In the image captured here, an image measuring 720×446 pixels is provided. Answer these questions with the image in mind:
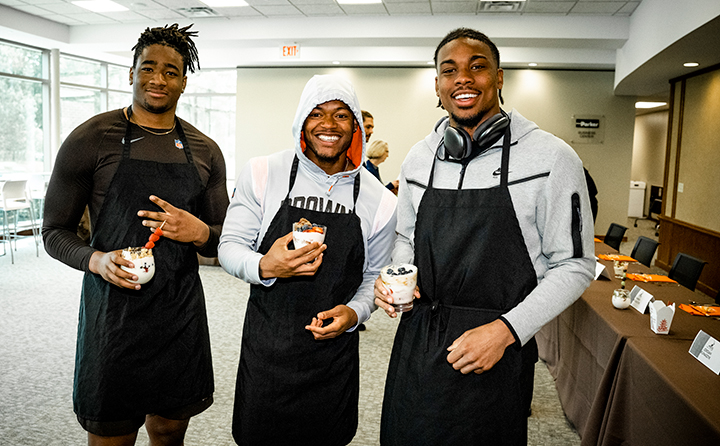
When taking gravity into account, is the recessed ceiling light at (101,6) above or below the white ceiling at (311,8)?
above

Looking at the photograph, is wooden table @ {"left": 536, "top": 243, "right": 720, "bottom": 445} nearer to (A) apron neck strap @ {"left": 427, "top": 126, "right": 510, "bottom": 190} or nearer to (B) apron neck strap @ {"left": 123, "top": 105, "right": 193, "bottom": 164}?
(A) apron neck strap @ {"left": 427, "top": 126, "right": 510, "bottom": 190}

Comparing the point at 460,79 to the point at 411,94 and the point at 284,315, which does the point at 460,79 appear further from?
the point at 411,94

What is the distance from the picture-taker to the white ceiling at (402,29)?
682 cm

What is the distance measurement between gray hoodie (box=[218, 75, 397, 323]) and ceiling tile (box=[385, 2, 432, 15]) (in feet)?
19.9

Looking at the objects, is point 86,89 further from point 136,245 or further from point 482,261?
point 482,261

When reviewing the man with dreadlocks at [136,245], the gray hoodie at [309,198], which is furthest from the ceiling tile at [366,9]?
the gray hoodie at [309,198]

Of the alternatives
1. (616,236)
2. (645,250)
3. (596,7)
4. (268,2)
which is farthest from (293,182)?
(596,7)

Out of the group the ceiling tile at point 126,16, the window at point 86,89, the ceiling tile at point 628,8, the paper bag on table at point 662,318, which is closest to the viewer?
the paper bag on table at point 662,318

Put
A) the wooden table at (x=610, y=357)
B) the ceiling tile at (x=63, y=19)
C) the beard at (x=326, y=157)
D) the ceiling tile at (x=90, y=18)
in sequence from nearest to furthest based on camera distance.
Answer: the beard at (x=326, y=157) < the wooden table at (x=610, y=357) < the ceiling tile at (x=90, y=18) < the ceiling tile at (x=63, y=19)

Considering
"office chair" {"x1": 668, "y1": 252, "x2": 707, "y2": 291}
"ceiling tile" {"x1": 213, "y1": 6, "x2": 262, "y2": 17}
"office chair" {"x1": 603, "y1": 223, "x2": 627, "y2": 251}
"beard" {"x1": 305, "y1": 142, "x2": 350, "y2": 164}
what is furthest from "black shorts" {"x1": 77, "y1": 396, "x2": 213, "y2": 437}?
"ceiling tile" {"x1": 213, "y1": 6, "x2": 262, "y2": 17}

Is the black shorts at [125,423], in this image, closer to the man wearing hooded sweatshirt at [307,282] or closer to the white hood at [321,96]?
the man wearing hooded sweatshirt at [307,282]

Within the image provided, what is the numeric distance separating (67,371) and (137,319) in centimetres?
237

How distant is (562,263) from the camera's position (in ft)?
4.22

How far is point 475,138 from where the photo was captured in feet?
4.49
